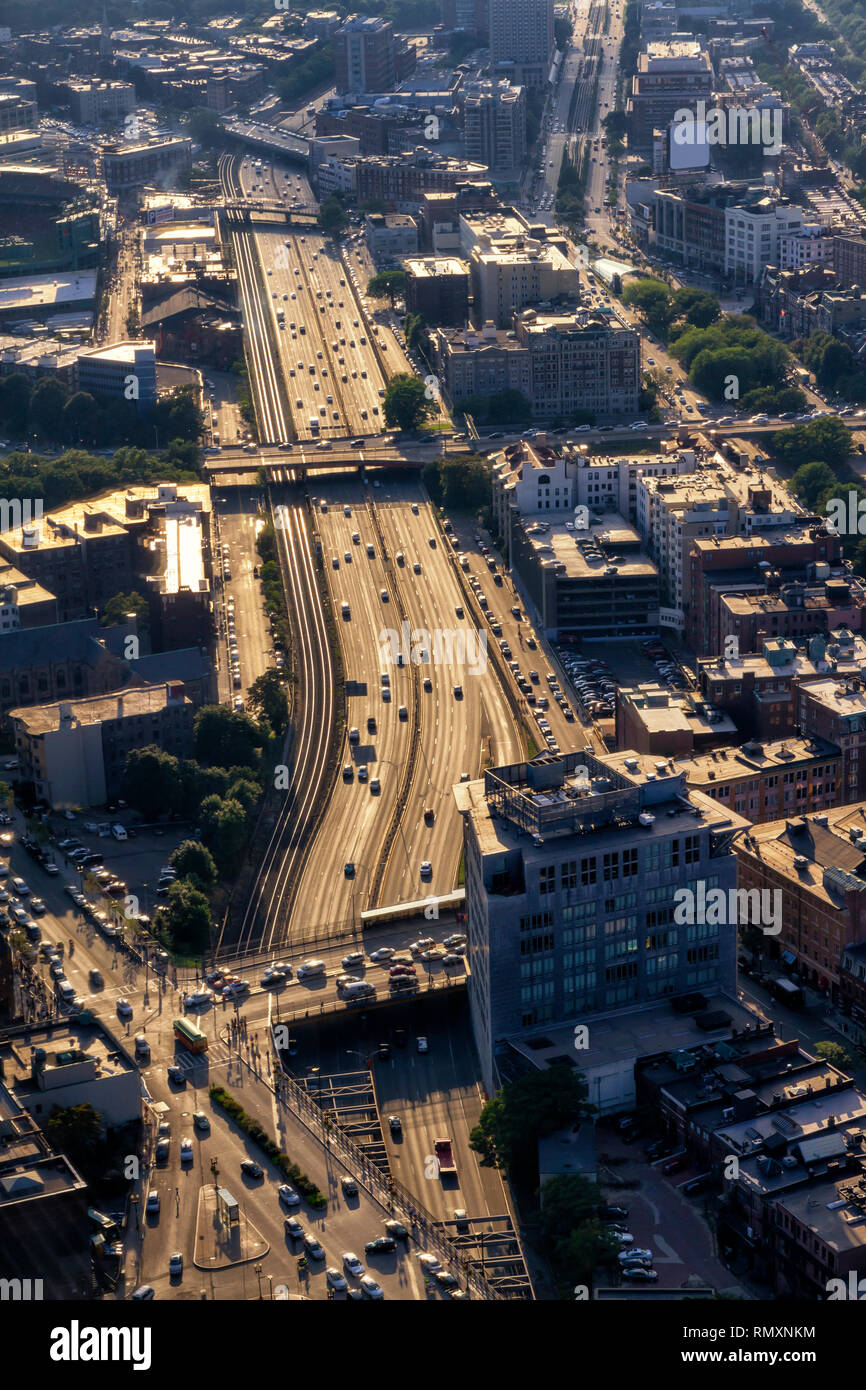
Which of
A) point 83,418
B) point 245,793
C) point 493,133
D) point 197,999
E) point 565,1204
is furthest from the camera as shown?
point 493,133

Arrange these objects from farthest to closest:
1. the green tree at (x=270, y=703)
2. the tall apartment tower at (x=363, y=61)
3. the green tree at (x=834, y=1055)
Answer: the tall apartment tower at (x=363, y=61)
the green tree at (x=270, y=703)
the green tree at (x=834, y=1055)

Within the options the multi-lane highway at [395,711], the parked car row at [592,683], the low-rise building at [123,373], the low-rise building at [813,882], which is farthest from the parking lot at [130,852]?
the low-rise building at [123,373]

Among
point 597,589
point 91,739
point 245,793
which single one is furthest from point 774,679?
point 91,739

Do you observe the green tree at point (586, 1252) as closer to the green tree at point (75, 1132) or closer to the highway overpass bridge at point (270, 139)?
the green tree at point (75, 1132)

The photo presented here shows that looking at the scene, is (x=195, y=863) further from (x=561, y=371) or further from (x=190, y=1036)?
(x=561, y=371)
